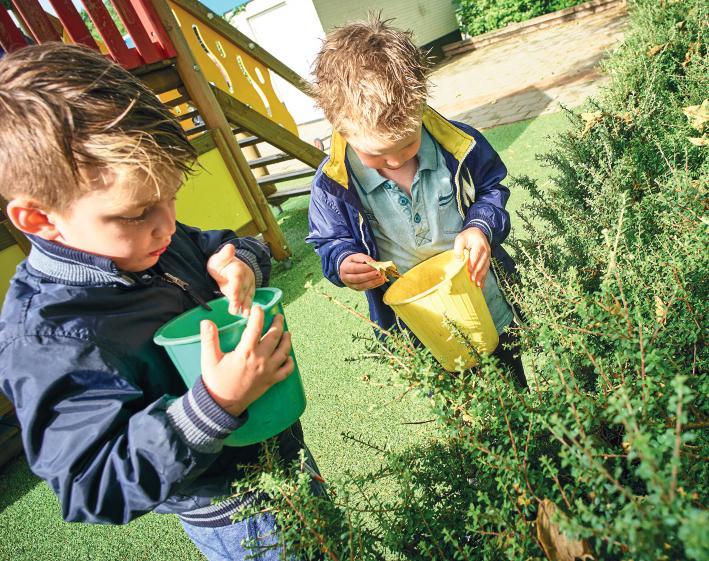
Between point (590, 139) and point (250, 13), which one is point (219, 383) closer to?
point (590, 139)

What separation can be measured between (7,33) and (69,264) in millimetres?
3670

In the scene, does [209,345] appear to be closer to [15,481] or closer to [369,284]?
[369,284]

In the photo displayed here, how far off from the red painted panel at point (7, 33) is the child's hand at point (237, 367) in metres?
3.82

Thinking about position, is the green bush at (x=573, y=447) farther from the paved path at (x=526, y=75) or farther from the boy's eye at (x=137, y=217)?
the paved path at (x=526, y=75)

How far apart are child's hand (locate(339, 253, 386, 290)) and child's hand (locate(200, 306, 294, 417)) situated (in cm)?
74

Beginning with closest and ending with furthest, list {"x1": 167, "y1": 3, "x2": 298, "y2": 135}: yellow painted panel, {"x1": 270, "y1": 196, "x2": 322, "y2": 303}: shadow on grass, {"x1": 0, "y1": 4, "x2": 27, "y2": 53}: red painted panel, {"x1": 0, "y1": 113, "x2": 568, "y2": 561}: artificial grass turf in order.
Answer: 1. {"x1": 0, "y1": 113, "x2": 568, "y2": 561}: artificial grass turf
2. {"x1": 0, "y1": 4, "x2": 27, "y2": 53}: red painted panel
3. {"x1": 270, "y1": 196, "x2": 322, "y2": 303}: shadow on grass
4. {"x1": 167, "y1": 3, "x2": 298, "y2": 135}: yellow painted panel

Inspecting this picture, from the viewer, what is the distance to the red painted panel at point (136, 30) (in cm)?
426

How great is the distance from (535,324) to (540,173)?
175 inches

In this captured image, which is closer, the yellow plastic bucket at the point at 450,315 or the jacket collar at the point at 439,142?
the yellow plastic bucket at the point at 450,315

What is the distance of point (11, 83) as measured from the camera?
103 centimetres

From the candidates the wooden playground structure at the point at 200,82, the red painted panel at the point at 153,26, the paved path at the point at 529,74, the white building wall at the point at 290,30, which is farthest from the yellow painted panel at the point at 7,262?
the white building wall at the point at 290,30

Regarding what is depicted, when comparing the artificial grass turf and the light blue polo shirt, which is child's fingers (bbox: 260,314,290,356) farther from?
the light blue polo shirt

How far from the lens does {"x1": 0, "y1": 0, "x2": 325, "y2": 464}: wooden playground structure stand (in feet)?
12.8

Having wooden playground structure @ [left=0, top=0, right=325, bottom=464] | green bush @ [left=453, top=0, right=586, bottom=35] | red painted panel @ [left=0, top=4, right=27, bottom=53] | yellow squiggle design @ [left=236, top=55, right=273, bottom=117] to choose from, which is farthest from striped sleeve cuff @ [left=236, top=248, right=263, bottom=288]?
green bush @ [left=453, top=0, right=586, bottom=35]
